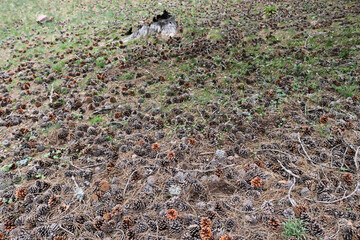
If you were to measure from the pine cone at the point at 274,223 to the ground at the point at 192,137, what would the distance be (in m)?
0.03

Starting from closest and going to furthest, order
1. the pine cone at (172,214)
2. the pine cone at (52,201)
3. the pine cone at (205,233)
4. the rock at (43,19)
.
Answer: the pine cone at (205,233) < the pine cone at (172,214) < the pine cone at (52,201) < the rock at (43,19)

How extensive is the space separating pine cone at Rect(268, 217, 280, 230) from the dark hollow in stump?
6.75 meters

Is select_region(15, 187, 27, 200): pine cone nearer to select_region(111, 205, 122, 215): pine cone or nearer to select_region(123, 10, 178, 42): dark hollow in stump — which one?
select_region(111, 205, 122, 215): pine cone

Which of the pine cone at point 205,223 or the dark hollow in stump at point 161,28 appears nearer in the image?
the pine cone at point 205,223

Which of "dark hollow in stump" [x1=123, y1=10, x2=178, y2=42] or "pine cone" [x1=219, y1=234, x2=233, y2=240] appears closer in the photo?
"pine cone" [x1=219, y1=234, x2=233, y2=240]

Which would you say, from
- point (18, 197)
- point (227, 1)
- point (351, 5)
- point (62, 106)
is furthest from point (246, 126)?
point (227, 1)

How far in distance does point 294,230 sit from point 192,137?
1873mm

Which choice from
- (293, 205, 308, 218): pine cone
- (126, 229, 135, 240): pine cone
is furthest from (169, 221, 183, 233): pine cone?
(293, 205, 308, 218): pine cone

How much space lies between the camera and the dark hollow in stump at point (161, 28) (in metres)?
7.52

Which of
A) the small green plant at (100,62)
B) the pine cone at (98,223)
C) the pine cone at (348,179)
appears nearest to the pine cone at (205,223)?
the pine cone at (98,223)

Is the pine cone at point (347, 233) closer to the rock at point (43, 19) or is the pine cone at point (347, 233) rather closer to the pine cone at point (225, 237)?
the pine cone at point (225, 237)

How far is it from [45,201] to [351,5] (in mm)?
10727

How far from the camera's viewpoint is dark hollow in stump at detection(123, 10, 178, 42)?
7516 mm

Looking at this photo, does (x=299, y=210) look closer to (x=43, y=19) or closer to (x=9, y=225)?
(x=9, y=225)
